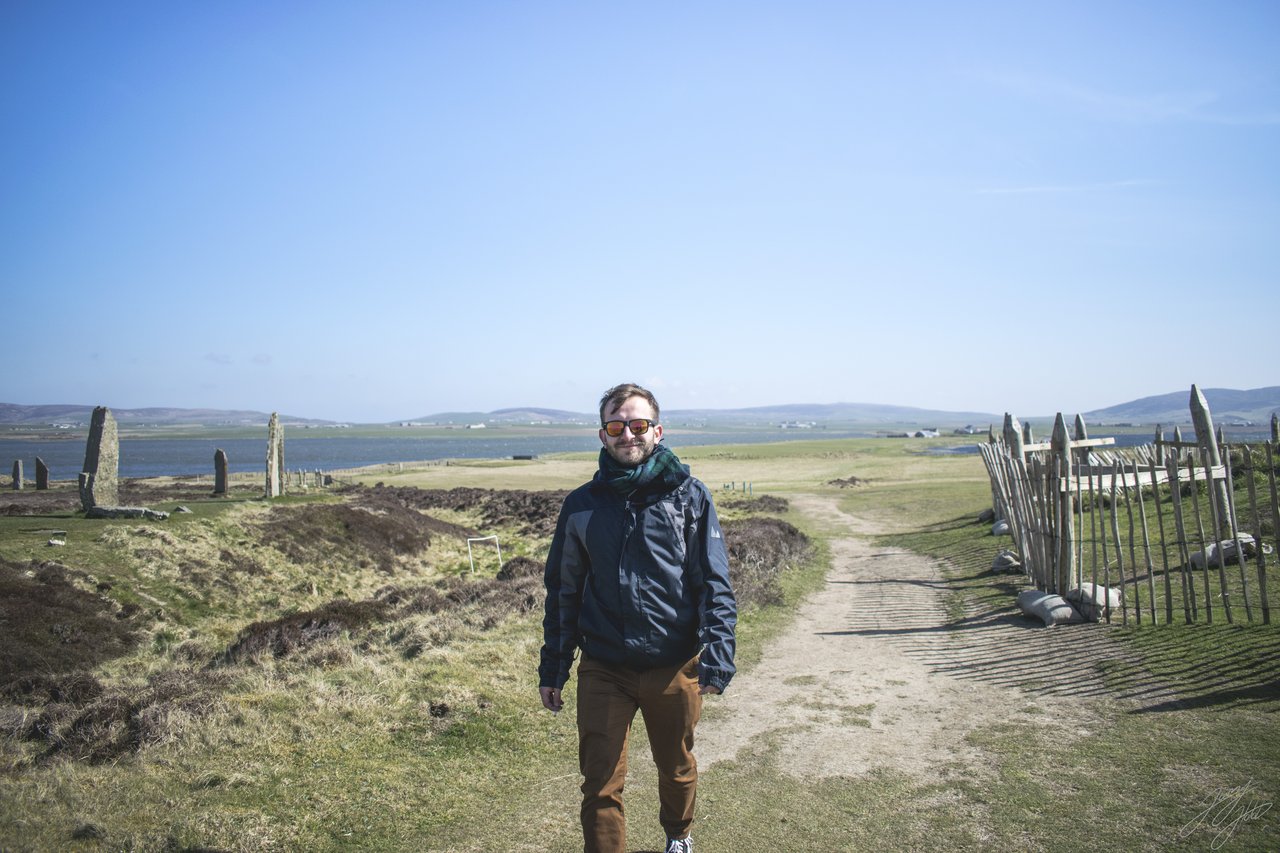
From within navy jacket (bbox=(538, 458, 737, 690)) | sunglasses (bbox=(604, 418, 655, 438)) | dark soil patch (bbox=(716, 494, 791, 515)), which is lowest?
dark soil patch (bbox=(716, 494, 791, 515))

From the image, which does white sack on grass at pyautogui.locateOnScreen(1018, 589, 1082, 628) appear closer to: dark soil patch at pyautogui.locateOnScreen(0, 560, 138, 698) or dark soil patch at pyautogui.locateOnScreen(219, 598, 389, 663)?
dark soil patch at pyautogui.locateOnScreen(219, 598, 389, 663)

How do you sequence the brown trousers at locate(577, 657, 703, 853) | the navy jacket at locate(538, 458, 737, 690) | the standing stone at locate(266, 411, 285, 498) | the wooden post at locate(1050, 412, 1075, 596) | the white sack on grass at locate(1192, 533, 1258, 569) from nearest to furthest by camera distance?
the brown trousers at locate(577, 657, 703, 853) < the navy jacket at locate(538, 458, 737, 690) < the wooden post at locate(1050, 412, 1075, 596) < the white sack on grass at locate(1192, 533, 1258, 569) < the standing stone at locate(266, 411, 285, 498)

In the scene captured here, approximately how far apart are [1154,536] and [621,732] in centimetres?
1437

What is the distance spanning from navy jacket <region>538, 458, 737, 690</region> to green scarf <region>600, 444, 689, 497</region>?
44 millimetres

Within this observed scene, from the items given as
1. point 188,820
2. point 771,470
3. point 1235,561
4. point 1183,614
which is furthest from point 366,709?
point 771,470

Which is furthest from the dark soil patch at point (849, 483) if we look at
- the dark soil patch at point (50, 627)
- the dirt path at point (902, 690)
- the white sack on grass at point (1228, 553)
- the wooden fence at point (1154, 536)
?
the dark soil patch at point (50, 627)

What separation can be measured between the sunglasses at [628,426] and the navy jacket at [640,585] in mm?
284

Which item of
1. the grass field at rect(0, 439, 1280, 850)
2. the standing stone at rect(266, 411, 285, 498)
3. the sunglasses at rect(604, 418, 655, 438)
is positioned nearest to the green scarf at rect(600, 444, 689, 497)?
the sunglasses at rect(604, 418, 655, 438)

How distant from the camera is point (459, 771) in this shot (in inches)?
231

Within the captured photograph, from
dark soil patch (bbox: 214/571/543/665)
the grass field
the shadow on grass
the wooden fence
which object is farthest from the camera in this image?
dark soil patch (bbox: 214/571/543/665)

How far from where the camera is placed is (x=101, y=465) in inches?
731

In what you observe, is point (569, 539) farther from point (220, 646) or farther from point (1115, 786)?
point (220, 646)

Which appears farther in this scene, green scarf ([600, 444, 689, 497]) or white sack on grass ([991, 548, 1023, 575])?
white sack on grass ([991, 548, 1023, 575])

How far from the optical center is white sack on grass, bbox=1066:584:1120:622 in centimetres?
941
